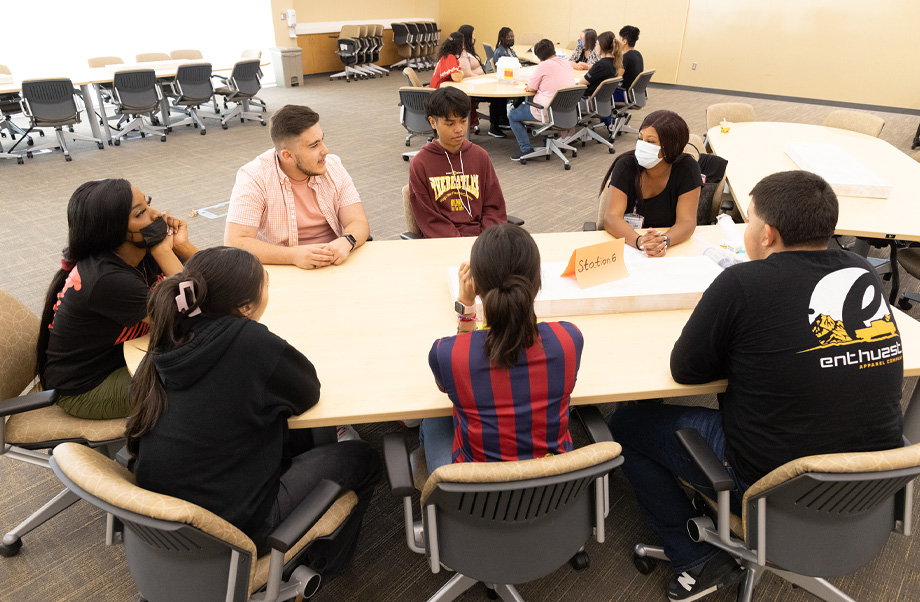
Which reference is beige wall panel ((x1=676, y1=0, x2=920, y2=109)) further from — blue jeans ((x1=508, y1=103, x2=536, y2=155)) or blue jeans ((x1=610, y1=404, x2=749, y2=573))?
blue jeans ((x1=610, y1=404, x2=749, y2=573))

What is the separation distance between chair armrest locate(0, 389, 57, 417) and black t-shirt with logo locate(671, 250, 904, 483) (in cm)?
189

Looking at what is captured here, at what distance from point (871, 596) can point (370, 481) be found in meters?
1.57

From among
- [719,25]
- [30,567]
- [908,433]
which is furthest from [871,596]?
[719,25]

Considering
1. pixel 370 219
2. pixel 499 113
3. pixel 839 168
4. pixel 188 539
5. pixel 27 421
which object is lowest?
pixel 370 219

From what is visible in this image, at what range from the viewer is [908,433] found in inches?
81.2

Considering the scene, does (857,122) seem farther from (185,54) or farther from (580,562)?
(185,54)

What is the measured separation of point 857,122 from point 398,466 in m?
4.66

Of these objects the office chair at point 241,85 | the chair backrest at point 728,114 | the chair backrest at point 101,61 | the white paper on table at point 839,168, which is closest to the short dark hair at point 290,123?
the white paper on table at point 839,168

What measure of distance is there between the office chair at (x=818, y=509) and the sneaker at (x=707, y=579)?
0.21 m

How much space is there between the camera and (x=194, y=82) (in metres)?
7.16

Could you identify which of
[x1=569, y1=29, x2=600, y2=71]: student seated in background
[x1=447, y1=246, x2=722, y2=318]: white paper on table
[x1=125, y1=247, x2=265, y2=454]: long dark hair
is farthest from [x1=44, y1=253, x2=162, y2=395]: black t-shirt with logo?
[x1=569, y1=29, x2=600, y2=71]: student seated in background

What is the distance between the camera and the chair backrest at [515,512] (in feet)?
3.87

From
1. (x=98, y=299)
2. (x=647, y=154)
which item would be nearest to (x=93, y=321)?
(x=98, y=299)

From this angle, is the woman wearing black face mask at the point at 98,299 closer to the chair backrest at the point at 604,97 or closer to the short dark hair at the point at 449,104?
the short dark hair at the point at 449,104
